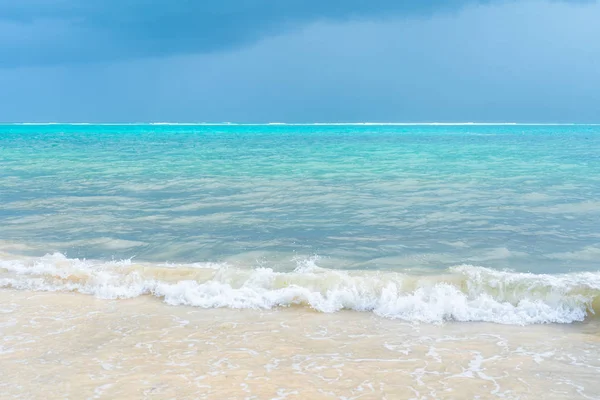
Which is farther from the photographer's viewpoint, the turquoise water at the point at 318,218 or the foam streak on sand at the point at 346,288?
the turquoise water at the point at 318,218

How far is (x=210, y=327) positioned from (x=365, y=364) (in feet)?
6.50

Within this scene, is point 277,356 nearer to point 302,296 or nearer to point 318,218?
point 302,296

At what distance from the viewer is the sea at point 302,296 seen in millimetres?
4688

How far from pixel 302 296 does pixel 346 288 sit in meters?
0.61

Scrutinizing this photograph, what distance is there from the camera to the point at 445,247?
909 centimetres

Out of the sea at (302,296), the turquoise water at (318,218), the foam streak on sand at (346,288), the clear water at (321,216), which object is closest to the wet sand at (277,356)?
the sea at (302,296)

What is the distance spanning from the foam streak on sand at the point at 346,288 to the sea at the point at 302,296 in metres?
0.03

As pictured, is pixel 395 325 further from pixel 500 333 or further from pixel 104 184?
pixel 104 184

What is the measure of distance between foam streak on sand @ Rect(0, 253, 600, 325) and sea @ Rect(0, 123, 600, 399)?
0.03 meters

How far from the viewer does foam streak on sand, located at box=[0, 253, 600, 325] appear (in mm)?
6484

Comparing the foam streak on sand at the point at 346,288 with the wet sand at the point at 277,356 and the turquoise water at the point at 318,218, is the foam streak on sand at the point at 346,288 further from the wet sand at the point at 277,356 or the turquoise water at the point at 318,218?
the turquoise water at the point at 318,218

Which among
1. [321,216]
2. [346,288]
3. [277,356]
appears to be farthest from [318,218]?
[277,356]

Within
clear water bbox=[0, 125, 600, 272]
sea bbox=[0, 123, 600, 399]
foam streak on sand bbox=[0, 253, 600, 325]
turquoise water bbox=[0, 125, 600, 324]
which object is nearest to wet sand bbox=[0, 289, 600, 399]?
sea bbox=[0, 123, 600, 399]

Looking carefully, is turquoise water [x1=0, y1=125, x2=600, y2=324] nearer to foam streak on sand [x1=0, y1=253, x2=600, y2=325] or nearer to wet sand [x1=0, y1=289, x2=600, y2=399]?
foam streak on sand [x1=0, y1=253, x2=600, y2=325]
